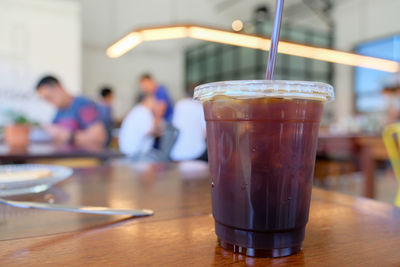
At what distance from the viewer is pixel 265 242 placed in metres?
0.35

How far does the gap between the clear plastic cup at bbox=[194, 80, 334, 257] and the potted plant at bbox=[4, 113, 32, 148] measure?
6.85ft

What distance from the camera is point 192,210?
0.53 meters

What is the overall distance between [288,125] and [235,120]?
2.2 inches

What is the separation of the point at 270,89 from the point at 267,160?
0.07 metres

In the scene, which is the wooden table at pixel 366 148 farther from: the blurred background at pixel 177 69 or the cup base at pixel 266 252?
the cup base at pixel 266 252

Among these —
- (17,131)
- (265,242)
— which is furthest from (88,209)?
(17,131)

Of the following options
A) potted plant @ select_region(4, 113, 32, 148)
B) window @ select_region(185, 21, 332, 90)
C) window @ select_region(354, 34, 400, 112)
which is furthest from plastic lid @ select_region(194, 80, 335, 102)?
window @ select_region(185, 21, 332, 90)

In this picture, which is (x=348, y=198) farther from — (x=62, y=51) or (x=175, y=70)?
(x=175, y=70)

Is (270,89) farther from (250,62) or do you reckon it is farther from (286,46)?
(250,62)

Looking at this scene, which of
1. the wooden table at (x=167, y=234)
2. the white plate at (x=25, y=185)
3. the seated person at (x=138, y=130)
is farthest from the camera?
the seated person at (x=138, y=130)

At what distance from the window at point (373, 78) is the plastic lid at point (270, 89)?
26.0 feet

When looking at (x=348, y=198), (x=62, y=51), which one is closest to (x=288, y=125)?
(x=348, y=198)

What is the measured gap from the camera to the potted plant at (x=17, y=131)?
2121 mm

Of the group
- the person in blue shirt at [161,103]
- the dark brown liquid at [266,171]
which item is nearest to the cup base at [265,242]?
the dark brown liquid at [266,171]
